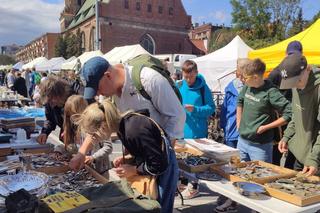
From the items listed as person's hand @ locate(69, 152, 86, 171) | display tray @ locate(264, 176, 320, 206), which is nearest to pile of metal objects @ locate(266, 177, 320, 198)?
display tray @ locate(264, 176, 320, 206)

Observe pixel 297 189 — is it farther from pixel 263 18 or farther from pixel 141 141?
pixel 263 18

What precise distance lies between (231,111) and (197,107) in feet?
1.45

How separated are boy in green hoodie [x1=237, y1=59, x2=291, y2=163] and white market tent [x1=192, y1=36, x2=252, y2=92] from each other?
23.4 feet

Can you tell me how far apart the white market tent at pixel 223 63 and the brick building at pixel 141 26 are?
112ft

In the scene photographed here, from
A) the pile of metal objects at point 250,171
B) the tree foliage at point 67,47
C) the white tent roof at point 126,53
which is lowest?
the pile of metal objects at point 250,171

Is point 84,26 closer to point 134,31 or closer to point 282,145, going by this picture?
point 134,31

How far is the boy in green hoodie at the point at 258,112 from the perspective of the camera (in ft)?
9.36

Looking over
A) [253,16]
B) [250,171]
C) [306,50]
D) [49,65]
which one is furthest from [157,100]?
[253,16]

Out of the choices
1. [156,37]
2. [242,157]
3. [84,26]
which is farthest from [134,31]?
[242,157]

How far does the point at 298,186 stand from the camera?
2.20m

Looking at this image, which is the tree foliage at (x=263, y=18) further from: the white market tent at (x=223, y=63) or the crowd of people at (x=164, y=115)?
the crowd of people at (x=164, y=115)

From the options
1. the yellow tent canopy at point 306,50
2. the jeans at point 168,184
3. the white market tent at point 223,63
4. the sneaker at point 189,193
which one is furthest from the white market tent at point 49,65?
the jeans at point 168,184

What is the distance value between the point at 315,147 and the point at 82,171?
163 cm

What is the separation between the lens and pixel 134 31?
4716 centimetres
